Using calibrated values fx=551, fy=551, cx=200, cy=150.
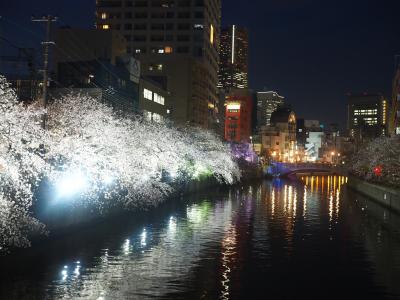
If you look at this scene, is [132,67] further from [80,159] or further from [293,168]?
[293,168]

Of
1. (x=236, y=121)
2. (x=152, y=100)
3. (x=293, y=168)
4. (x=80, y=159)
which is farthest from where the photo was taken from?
(x=236, y=121)

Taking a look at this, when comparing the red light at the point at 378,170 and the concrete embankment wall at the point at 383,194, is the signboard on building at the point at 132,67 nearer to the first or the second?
the red light at the point at 378,170

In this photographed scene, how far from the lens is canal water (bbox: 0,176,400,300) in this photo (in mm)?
21547

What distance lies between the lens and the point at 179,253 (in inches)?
1150

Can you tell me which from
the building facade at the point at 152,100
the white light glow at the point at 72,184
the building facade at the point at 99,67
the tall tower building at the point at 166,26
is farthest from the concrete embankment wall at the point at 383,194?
the tall tower building at the point at 166,26

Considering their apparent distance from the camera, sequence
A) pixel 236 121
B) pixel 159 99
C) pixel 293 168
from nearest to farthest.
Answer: pixel 159 99 < pixel 293 168 < pixel 236 121

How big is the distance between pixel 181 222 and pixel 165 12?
108635 millimetres

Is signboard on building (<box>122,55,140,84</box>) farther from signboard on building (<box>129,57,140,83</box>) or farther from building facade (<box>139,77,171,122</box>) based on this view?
building facade (<box>139,77,171,122</box>)

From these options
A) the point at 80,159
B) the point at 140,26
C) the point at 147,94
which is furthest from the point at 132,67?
the point at 140,26

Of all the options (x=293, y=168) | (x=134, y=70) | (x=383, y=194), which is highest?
(x=134, y=70)

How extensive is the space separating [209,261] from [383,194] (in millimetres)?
41568

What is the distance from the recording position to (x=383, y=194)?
208ft

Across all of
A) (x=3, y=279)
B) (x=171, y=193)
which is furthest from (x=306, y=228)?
(x=3, y=279)

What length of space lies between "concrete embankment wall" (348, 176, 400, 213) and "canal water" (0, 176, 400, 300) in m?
11.1
